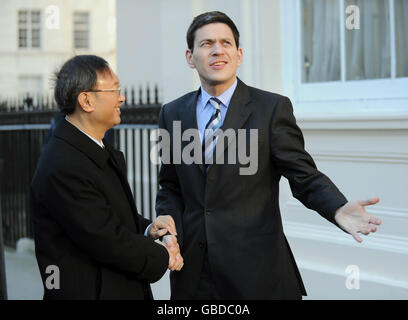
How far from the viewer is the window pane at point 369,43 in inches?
206

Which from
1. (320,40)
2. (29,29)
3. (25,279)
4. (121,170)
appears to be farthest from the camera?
(29,29)

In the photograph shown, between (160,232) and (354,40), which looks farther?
(354,40)

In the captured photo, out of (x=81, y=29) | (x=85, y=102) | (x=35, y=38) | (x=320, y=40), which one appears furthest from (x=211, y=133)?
(x=81, y=29)

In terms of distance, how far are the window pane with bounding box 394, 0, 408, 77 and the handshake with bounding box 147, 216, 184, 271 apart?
9.18 ft

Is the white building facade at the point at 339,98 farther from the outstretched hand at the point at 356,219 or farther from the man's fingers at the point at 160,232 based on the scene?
the man's fingers at the point at 160,232

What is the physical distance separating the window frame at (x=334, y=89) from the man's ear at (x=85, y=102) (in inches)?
105

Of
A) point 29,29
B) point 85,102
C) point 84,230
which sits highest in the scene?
point 29,29

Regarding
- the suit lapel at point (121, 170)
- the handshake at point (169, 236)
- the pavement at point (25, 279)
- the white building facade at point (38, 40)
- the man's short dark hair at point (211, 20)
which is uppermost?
the white building facade at point (38, 40)

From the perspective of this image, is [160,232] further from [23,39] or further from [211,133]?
[23,39]

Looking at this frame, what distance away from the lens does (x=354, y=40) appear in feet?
17.9

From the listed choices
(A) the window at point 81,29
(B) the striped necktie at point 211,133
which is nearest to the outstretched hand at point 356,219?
(B) the striped necktie at point 211,133

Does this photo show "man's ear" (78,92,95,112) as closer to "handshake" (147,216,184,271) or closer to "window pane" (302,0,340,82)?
"handshake" (147,216,184,271)

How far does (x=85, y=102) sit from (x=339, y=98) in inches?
120
